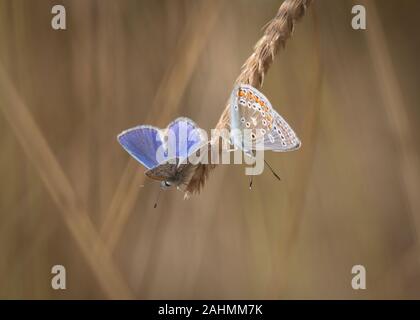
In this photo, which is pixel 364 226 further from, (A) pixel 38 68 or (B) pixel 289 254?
(A) pixel 38 68

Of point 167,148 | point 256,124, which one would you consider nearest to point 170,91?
point 167,148

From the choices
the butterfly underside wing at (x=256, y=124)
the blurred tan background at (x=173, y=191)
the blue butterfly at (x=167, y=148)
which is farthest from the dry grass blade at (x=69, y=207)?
the butterfly underside wing at (x=256, y=124)

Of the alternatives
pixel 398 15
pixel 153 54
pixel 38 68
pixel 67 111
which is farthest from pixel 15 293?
pixel 398 15

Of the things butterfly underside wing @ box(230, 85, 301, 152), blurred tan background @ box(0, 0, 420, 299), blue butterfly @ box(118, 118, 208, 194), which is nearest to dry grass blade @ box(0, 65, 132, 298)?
blurred tan background @ box(0, 0, 420, 299)

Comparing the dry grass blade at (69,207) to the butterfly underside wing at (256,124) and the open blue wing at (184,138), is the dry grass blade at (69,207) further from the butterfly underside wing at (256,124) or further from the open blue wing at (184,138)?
the butterfly underside wing at (256,124)

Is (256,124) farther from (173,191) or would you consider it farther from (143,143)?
(173,191)

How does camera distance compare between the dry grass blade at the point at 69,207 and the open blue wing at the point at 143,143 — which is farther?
the dry grass blade at the point at 69,207

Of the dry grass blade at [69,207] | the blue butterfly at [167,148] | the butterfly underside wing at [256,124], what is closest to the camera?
the butterfly underside wing at [256,124]
